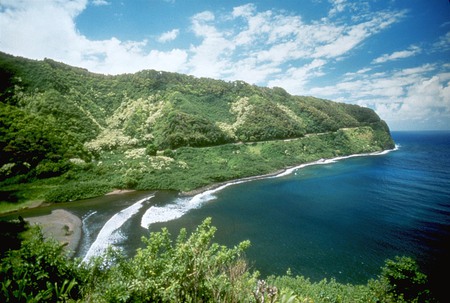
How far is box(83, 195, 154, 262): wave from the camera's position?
110 ft

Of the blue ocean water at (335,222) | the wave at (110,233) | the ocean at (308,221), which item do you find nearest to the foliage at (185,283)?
the blue ocean water at (335,222)

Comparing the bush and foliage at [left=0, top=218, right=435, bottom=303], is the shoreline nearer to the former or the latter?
the bush

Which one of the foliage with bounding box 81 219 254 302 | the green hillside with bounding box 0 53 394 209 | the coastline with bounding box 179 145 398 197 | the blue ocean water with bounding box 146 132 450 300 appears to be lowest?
the blue ocean water with bounding box 146 132 450 300

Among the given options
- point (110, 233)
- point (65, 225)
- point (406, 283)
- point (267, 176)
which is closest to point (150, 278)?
point (406, 283)

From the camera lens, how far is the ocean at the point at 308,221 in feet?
108

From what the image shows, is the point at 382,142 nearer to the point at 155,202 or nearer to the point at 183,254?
the point at 155,202

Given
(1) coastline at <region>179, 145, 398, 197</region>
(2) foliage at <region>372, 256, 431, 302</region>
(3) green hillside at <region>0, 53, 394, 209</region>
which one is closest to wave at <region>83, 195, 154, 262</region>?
(3) green hillside at <region>0, 53, 394, 209</region>

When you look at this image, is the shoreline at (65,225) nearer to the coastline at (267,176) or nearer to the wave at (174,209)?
the coastline at (267,176)

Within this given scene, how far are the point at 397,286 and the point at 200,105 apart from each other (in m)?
104

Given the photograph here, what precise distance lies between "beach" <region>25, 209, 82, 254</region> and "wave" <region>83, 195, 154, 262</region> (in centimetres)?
283

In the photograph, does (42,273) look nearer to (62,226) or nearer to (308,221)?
(62,226)

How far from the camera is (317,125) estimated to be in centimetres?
13012

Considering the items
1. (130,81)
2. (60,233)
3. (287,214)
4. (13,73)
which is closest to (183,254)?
(60,233)

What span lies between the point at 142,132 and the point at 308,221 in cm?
6883
